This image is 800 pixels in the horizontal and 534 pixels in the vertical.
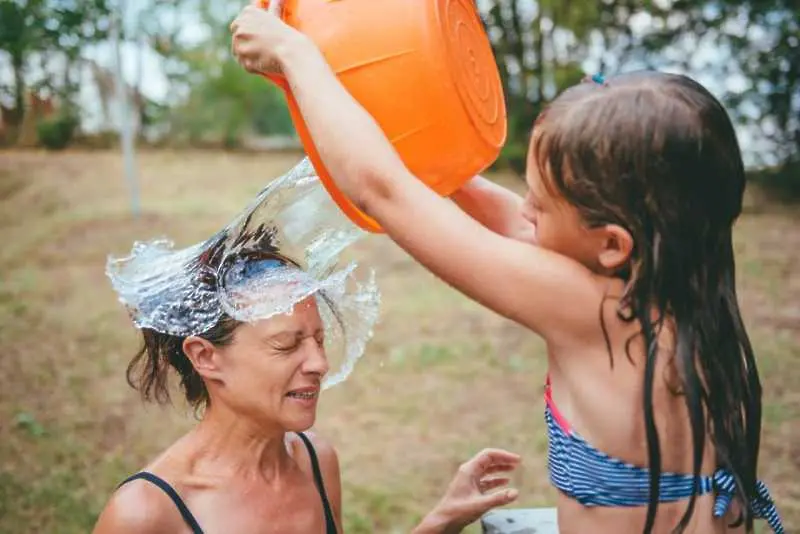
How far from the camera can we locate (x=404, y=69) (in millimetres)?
1487

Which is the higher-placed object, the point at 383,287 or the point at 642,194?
the point at 642,194

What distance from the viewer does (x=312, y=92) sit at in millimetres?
1415

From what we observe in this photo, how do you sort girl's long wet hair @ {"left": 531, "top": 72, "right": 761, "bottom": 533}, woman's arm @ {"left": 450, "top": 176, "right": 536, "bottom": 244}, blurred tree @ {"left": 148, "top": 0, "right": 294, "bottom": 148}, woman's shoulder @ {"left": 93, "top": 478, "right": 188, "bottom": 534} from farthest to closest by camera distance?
blurred tree @ {"left": 148, "top": 0, "right": 294, "bottom": 148} < woman's arm @ {"left": 450, "top": 176, "right": 536, "bottom": 244} < woman's shoulder @ {"left": 93, "top": 478, "right": 188, "bottom": 534} < girl's long wet hair @ {"left": 531, "top": 72, "right": 761, "bottom": 533}

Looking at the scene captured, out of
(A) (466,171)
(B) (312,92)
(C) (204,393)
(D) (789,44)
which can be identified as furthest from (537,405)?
(D) (789,44)

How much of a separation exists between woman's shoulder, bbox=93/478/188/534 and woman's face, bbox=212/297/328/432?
11.4 inches

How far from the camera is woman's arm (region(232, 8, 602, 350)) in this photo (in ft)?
4.49

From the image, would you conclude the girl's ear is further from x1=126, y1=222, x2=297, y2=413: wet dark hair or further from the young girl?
x1=126, y1=222, x2=297, y2=413: wet dark hair

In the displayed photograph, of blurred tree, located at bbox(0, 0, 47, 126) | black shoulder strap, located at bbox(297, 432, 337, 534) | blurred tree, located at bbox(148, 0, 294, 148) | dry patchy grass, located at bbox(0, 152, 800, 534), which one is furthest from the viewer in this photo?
blurred tree, located at bbox(148, 0, 294, 148)

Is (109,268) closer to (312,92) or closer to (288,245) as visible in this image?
(288,245)

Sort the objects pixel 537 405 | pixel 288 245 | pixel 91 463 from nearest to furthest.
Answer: pixel 288 245 → pixel 91 463 → pixel 537 405

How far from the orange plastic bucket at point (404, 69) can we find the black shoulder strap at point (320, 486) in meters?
0.91

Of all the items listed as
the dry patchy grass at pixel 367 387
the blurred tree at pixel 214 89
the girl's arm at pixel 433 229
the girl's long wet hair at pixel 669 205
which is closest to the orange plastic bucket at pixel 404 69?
the girl's arm at pixel 433 229

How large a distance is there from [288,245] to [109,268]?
0.48 m

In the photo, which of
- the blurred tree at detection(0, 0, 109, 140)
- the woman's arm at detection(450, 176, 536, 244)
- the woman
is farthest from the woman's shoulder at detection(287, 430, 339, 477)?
the blurred tree at detection(0, 0, 109, 140)
